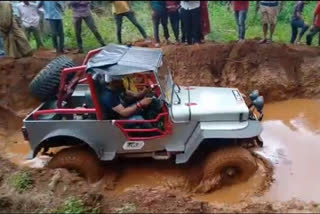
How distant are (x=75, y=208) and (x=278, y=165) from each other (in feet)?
10.3

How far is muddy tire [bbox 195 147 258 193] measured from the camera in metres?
5.86

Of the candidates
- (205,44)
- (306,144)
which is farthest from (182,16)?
(306,144)

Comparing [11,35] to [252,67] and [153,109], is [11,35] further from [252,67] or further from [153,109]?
[252,67]

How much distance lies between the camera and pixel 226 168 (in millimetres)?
5965

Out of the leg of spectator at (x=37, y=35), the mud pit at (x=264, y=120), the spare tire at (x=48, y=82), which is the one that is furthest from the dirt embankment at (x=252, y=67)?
the spare tire at (x=48, y=82)

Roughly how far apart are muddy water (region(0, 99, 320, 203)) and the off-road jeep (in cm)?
28

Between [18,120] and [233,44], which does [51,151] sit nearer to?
[18,120]

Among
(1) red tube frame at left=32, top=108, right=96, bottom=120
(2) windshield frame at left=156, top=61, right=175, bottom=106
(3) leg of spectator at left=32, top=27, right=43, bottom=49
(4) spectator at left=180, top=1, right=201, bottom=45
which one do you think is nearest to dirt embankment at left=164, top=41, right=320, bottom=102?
(4) spectator at left=180, top=1, right=201, bottom=45

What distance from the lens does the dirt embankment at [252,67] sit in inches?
347

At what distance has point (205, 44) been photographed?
9.34m

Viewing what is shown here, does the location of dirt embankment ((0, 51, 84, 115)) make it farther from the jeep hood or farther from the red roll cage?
the jeep hood

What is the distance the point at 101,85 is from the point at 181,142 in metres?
1.31

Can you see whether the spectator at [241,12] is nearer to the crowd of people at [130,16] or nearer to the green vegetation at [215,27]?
the crowd of people at [130,16]

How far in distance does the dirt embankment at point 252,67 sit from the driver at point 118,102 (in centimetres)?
316
